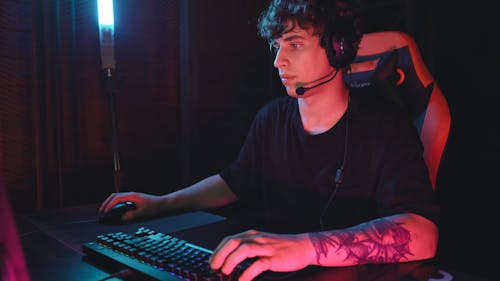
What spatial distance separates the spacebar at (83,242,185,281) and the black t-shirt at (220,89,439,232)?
522 mm

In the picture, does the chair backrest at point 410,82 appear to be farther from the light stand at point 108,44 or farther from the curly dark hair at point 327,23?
the light stand at point 108,44

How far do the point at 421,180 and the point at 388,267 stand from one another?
0.25 m

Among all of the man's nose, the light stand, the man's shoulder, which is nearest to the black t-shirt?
the man's shoulder

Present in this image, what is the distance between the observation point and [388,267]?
0.77 meters

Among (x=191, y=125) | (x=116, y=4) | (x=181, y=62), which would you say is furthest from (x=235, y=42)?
(x=116, y=4)

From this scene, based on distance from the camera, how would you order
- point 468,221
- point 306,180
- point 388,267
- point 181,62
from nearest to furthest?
1. point 388,267
2. point 306,180
3. point 181,62
4. point 468,221

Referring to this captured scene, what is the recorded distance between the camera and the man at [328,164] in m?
0.84

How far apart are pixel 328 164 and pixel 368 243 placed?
1.24ft

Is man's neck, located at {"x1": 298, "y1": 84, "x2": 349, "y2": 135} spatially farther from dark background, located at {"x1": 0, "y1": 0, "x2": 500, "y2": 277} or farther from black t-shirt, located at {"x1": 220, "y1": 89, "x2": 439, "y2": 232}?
dark background, located at {"x1": 0, "y1": 0, "x2": 500, "y2": 277}

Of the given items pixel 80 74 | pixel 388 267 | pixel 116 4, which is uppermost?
pixel 116 4

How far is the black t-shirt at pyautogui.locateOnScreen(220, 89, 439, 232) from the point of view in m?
0.96

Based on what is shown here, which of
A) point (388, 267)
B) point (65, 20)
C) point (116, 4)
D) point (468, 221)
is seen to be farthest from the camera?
point (468, 221)

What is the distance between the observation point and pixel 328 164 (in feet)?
3.76

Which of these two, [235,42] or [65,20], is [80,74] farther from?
[235,42]
